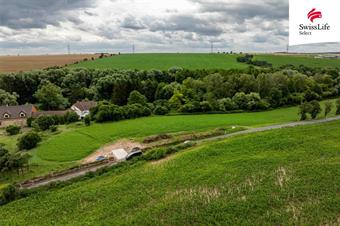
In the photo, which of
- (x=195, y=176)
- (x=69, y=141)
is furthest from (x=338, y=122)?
(x=69, y=141)

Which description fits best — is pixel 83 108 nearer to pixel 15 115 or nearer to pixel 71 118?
pixel 71 118

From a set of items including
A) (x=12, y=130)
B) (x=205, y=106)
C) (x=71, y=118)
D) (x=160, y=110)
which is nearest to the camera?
(x=12, y=130)

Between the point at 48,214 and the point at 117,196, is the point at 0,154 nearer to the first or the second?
the point at 48,214

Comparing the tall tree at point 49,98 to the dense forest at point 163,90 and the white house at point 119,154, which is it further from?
the white house at point 119,154

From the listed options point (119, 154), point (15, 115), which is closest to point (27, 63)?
point (15, 115)

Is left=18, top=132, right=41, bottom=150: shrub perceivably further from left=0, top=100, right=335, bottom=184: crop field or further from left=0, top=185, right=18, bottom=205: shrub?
left=0, top=185, right=18, bottom=205: shrub

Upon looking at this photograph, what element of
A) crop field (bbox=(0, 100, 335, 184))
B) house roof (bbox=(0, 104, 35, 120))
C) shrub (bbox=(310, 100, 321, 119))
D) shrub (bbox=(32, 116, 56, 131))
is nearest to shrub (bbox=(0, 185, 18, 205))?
crop field (bbox=(0, 100, 335, 184))

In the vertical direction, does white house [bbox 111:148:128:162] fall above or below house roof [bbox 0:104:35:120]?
below
